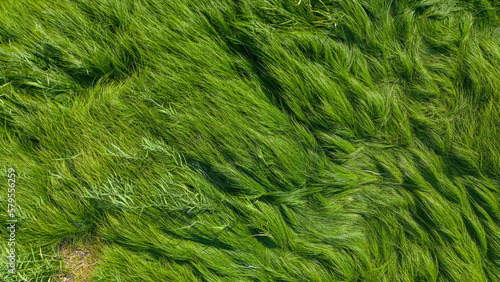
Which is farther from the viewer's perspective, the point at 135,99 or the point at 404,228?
the point at 404,228

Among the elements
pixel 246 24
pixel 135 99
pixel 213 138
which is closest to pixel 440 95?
pixel 246 24

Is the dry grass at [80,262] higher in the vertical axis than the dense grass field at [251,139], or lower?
lower

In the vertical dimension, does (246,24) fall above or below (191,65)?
above

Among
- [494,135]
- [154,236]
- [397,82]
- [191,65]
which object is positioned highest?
[191,65]

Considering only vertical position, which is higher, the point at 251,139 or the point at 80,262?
the point at 251,139

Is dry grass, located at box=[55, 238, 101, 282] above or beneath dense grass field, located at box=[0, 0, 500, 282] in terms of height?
beneath

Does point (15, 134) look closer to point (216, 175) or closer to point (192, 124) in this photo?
point (192, 124)
